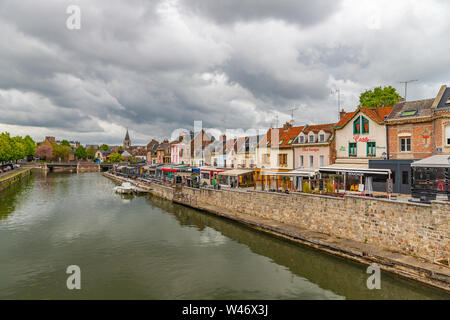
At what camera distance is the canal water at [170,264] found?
13367mm

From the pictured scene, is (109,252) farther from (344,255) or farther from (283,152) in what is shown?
(283,152)

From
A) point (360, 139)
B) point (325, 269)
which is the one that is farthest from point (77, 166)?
point (325, 269)

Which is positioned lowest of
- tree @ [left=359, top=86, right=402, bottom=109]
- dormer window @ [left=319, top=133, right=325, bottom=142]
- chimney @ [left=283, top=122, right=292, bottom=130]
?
dormer window @ [left=319, top=133, right=325, bottom=142]

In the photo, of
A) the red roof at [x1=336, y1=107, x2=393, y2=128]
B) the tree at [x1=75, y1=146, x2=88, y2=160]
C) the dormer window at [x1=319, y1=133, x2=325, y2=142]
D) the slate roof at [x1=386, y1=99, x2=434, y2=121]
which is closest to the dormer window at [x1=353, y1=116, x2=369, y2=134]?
the red roof at [x1=336, y1=107, x2=393, y2=128]

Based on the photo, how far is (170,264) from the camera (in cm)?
1672

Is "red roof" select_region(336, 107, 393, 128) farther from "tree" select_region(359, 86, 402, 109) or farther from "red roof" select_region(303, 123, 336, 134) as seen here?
"tree" select_region(359, 86, 402, 109)

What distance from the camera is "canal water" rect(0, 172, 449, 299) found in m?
13.4

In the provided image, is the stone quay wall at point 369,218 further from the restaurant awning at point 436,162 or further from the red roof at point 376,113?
the red roof at point 376,113

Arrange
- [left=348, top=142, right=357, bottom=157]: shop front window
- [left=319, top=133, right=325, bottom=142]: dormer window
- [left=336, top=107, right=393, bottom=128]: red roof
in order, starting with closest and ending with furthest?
[left=336, top=107, right=393, bottom=128]: red roof < [left=348, top=142, right=357, bottom=157]: shop front window < [left=319, top=133, right=325, bottom=142]: dormer window

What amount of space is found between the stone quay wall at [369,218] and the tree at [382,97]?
24.2m

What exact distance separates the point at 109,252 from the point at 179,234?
248 inches

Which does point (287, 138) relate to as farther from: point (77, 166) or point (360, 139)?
point (77, 166)
